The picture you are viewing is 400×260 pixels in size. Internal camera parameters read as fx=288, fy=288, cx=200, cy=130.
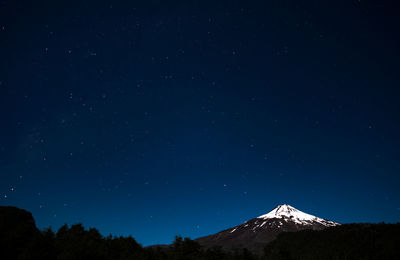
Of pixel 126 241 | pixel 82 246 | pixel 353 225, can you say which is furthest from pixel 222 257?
pixel 353 225

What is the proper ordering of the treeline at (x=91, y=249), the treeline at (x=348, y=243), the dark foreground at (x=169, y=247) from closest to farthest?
the treeline at (x=91, y=249) → the dark foreground at (x=169, y=247) → the treeline at (x=348, y=243)

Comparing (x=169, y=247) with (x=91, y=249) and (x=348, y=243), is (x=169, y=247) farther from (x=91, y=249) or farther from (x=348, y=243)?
(x=348, y=243)

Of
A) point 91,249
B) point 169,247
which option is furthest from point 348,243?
point 91,249

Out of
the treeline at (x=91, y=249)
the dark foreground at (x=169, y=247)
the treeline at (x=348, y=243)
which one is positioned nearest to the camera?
the treeline at (x=91, y=249)

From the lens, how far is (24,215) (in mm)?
117312

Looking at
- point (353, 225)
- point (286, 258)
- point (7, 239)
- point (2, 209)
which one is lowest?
point (286, 258)

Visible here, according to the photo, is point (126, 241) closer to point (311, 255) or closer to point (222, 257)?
point (222, 257)

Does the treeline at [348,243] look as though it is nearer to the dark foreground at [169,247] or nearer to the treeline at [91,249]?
the dark foreground at [169,247]

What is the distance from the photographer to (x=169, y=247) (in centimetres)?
5991

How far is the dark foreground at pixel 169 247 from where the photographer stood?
146 ft

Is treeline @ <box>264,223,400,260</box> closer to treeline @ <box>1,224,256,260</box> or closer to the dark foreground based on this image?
the dark foreground

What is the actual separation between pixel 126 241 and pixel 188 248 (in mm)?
13997

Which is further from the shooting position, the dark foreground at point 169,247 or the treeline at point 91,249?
the dark foreground at point 169,247

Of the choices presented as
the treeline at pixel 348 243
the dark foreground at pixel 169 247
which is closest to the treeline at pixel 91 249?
the dark foreground at pixel 169 247
